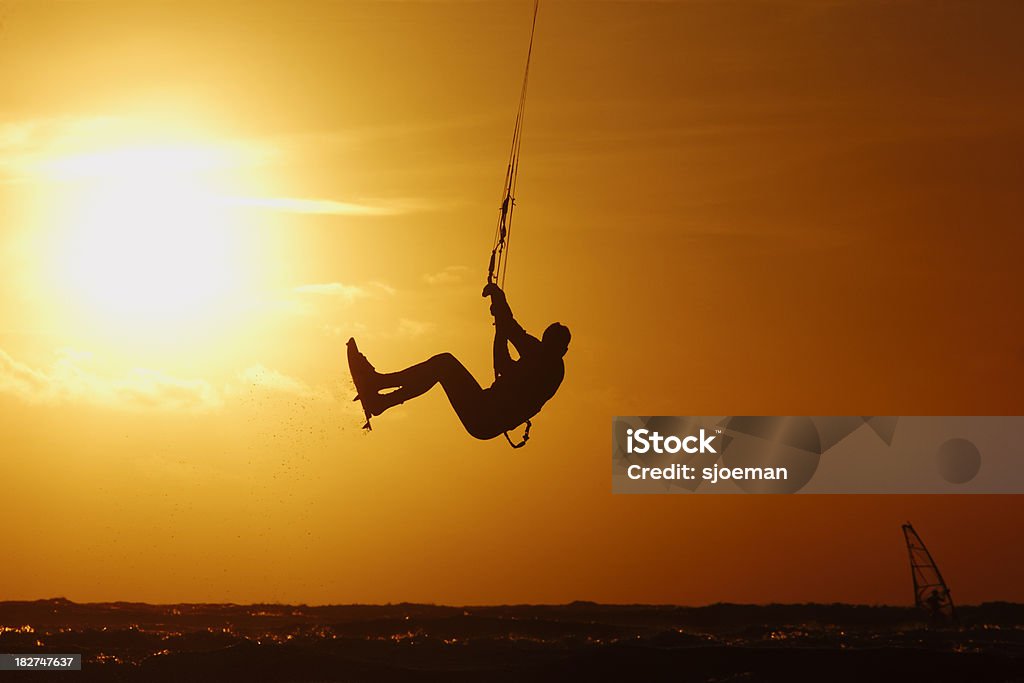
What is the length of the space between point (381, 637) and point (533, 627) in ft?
24.1

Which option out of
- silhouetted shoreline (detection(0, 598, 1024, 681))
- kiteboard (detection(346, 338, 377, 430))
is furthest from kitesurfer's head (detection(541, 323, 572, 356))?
silhouetted shoreline (detection(0, 598, 1024, 681))

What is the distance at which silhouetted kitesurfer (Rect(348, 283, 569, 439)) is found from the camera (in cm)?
1448

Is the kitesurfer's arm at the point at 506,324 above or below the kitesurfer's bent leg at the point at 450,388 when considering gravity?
above

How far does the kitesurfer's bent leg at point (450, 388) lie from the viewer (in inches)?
571

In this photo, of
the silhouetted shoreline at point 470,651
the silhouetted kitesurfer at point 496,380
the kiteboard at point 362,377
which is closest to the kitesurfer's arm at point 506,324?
the silhouetted kitesurfer at point 496,380

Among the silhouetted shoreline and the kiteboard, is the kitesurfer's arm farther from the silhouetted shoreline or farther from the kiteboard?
the silhouetted shoreline

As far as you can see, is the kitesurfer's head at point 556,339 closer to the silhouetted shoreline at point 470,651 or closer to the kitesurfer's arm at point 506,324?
the kitesurfer's arm at point 506,324

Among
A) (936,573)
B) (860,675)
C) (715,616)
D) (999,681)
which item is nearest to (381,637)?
(860,675)

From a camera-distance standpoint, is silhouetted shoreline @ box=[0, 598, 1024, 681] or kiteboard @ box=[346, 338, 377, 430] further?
silhouetted shoreline @ box=[0, 598, 1024, 681]

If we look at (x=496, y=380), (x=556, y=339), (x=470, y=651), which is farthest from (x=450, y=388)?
(x=470, y=651)

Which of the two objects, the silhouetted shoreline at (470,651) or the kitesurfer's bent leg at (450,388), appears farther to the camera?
the silhouetted shoreline at (470,651)

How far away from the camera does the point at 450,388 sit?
47.7 ft

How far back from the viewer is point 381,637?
1688 inches

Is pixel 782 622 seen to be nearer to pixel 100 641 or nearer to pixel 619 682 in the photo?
pixel 619 682
